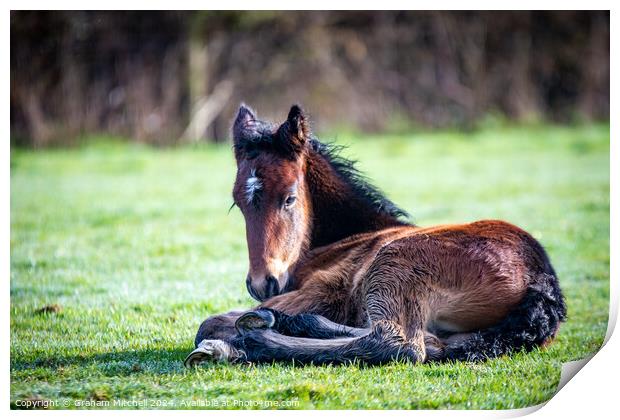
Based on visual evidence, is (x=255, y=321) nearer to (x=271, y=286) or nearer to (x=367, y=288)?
(x=271, y=286)

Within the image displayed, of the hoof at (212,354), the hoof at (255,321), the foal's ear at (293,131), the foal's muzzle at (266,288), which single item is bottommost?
the hoof at (212,354)

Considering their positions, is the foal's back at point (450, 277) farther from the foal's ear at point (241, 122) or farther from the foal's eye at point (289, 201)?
the foal's ear at point (241, 122)

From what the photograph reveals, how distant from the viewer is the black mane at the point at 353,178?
6.35 meters

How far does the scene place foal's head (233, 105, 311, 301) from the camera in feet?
17.9

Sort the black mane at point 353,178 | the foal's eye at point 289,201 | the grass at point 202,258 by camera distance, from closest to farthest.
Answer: the grass at point 202,258 < the foal's eye at point 289,201 < the black mane at point 353,178

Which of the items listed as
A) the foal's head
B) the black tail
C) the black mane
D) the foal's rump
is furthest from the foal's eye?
the black tail

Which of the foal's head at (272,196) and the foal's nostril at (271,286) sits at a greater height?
the foal's head at (272,196)

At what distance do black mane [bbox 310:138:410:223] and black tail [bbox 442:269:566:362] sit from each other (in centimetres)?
151

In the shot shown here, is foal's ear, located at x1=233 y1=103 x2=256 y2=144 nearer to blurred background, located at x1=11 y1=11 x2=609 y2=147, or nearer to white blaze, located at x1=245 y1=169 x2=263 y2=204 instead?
white blaze, located at x1=245 y1=169 x2=263 y2=204

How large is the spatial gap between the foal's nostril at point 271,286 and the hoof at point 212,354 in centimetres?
47

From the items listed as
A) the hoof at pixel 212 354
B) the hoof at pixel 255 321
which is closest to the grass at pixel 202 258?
the hoof at pixel 212 354

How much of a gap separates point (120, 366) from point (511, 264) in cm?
260

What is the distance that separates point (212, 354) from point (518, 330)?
195cm

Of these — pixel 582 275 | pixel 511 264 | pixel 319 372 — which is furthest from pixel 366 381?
pixel 582 275
